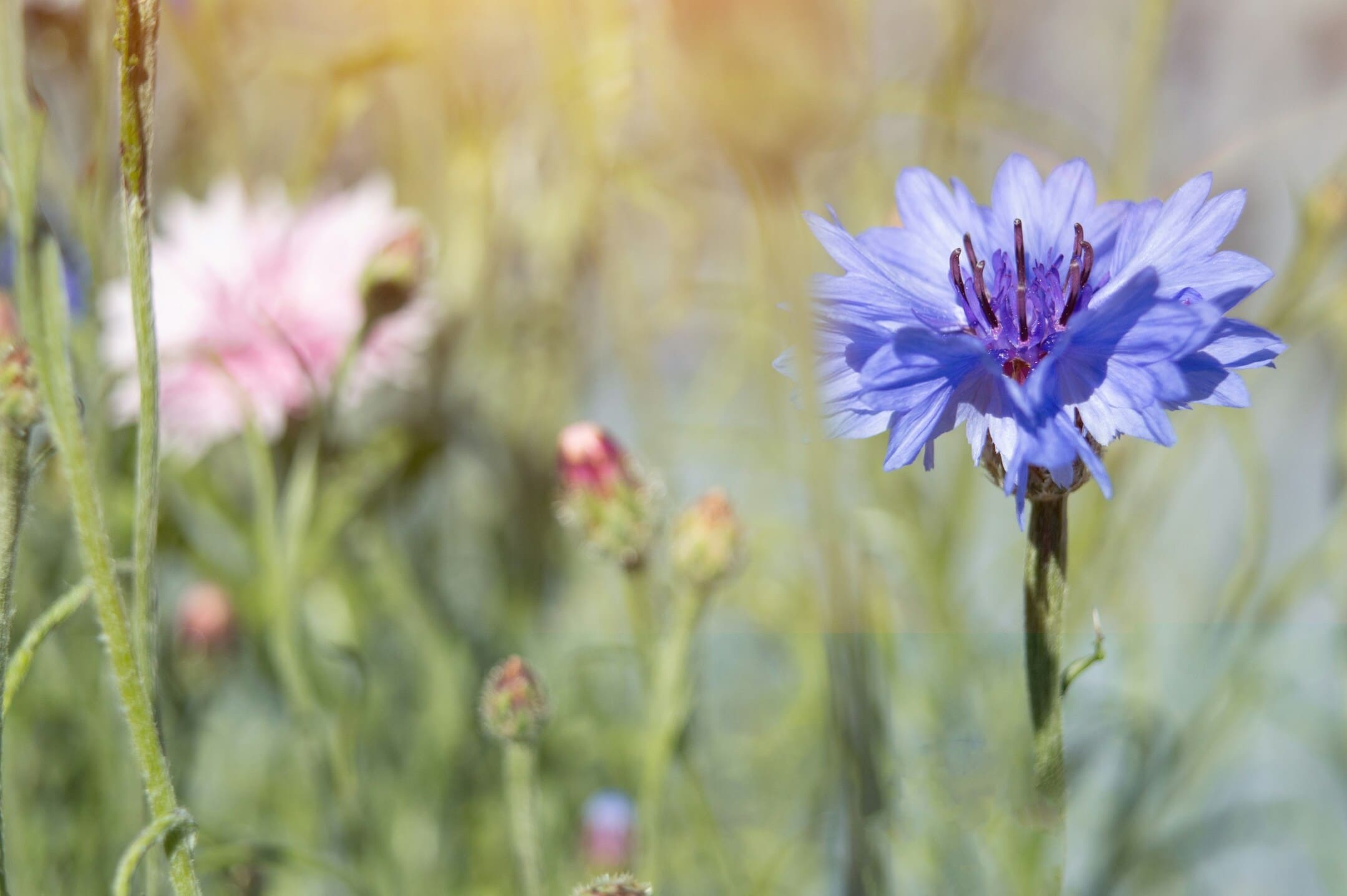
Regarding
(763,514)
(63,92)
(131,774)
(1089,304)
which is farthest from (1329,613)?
(63,92)

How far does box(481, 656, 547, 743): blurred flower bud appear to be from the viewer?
292 millimetres

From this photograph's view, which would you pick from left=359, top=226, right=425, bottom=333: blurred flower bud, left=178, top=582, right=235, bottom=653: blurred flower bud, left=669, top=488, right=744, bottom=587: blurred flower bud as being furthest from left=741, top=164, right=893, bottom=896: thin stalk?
left=178, top=582, right=235, bottom=653: blurred flower bud

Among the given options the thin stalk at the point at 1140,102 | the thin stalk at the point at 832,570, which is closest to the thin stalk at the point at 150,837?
the thin stalk at the point at 832,570

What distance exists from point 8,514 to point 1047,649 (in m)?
0.19

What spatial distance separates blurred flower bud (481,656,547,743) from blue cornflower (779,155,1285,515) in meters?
0.13

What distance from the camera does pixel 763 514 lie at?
64 centimetres

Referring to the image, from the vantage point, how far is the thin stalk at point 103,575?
0.18 metres

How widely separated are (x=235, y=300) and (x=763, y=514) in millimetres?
312

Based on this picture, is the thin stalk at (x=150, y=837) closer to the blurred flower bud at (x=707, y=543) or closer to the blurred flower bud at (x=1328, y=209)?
the blurred flower bud at (x=707, y=543)

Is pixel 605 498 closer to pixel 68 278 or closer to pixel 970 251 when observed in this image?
pixel 970 251

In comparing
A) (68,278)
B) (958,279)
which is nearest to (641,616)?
(958,279)

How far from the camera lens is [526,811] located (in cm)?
29

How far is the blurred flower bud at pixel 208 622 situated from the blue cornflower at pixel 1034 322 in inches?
13.9

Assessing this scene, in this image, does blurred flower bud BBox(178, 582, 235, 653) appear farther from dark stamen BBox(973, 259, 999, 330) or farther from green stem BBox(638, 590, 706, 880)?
dark stamen BBox(973, 259, 999, 330)
